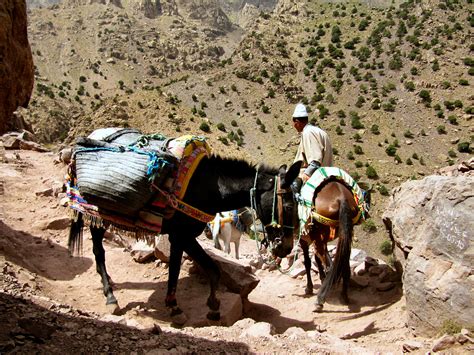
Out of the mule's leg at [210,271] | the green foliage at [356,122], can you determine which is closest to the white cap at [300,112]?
the mule's leg at [210,271]

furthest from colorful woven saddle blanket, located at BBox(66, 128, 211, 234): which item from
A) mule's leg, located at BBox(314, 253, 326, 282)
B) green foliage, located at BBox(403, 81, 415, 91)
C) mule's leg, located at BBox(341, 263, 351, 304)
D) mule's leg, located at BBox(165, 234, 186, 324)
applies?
green foliage, located at BBox(403, 81, 415, 91)

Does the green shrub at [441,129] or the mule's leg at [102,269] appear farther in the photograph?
the green shrub at [441,129]

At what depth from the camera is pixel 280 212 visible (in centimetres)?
473

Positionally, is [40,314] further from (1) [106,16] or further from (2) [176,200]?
(1) [106,16]

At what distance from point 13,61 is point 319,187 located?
157 inches

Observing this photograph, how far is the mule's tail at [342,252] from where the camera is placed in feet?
17.0

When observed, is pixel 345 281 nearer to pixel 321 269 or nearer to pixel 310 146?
pixel 321 269

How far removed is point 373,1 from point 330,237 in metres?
107

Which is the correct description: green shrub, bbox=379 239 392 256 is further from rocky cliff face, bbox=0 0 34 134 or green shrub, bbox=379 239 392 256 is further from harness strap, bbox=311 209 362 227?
rocky cliff face, bbox=0 0 34 134

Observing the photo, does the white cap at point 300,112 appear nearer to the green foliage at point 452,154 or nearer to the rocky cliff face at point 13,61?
the rocky cliff face at point 13,61

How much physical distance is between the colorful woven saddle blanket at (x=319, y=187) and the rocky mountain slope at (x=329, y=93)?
2361 centimetres

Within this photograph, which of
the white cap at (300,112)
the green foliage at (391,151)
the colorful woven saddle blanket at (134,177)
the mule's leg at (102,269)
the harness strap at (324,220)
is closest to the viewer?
the colorful woven saddle blanket at (134,177)

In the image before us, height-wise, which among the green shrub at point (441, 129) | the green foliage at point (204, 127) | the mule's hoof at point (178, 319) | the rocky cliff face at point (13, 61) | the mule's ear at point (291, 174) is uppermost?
the rocky cliff face at point (13, 61)

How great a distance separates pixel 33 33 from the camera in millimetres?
94062
